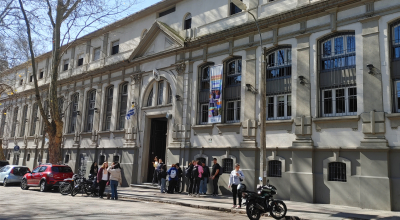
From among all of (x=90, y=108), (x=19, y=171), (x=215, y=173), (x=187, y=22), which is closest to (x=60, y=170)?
(x=19, y=171)

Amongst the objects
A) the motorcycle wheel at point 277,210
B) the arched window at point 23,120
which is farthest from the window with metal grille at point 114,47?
the motorcycle wheel at point 277,210

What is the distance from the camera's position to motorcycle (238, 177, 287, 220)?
37.1 ft

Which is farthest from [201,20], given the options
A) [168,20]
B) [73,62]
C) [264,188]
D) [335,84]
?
[73,62]

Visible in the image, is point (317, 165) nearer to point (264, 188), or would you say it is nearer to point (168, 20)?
point (264, 188)

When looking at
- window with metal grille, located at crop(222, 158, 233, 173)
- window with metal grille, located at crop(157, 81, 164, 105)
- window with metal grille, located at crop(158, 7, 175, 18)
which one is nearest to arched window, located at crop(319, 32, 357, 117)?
window with metal grille, located at crop(222, 158, 233, 173)

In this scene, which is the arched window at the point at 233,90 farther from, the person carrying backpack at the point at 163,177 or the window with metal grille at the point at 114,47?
the window with metal grille at the point at 114,47

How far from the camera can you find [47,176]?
20078 millimetres

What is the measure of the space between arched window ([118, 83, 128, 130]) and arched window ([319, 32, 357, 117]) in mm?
16046

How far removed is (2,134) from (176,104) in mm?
31783

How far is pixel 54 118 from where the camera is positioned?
78.4ft

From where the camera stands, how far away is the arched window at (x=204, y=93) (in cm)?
2152

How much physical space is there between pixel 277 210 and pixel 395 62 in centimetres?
845

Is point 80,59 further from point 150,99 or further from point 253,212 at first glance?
point 253,212

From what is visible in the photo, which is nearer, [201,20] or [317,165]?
[317,165]
